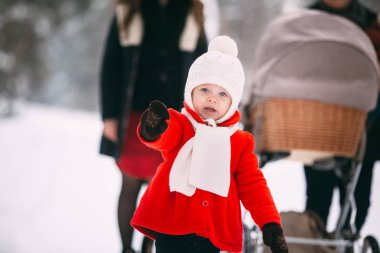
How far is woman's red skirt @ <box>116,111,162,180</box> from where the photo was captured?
2.23 m

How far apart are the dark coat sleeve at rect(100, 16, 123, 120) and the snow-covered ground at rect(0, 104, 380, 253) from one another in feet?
3.26

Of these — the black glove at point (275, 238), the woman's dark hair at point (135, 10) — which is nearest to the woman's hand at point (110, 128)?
the woman's dark hair at point (135, 10)

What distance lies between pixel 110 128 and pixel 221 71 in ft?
3.85

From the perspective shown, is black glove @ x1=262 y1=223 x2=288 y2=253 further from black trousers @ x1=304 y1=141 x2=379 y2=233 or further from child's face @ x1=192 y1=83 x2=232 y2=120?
black trousers @ x1=304 y1=141 x2=379 y2=233

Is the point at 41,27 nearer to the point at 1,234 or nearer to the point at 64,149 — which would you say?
the point at 64,149

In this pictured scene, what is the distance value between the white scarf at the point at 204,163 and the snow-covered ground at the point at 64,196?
39 cm

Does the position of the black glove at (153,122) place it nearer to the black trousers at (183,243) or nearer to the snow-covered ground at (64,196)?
the black trousers at (183,243)

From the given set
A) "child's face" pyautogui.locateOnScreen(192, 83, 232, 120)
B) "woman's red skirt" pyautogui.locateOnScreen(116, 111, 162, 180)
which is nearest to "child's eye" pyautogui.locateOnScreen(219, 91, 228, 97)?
"child's face" pyautogui.locateOnScreen(192, 83, 232, 120)

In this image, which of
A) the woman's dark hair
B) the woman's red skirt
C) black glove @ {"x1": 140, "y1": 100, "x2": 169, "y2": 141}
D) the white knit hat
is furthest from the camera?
the woman's red skirt

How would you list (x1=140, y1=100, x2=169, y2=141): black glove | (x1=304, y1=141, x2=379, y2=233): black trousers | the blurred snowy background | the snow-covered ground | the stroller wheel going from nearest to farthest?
(x1=140, y1=100, x2=169, y2=141): black glove, the stroller wheel, (x1=304, y1=141, x2=379, y2=233): black trousers, the snow-covered ground, the blurred snowy background

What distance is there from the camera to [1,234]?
294 centimetres

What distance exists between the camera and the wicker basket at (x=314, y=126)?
197cm

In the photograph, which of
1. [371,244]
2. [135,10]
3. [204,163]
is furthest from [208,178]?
[135,10]

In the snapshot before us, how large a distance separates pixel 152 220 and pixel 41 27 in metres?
11.4
